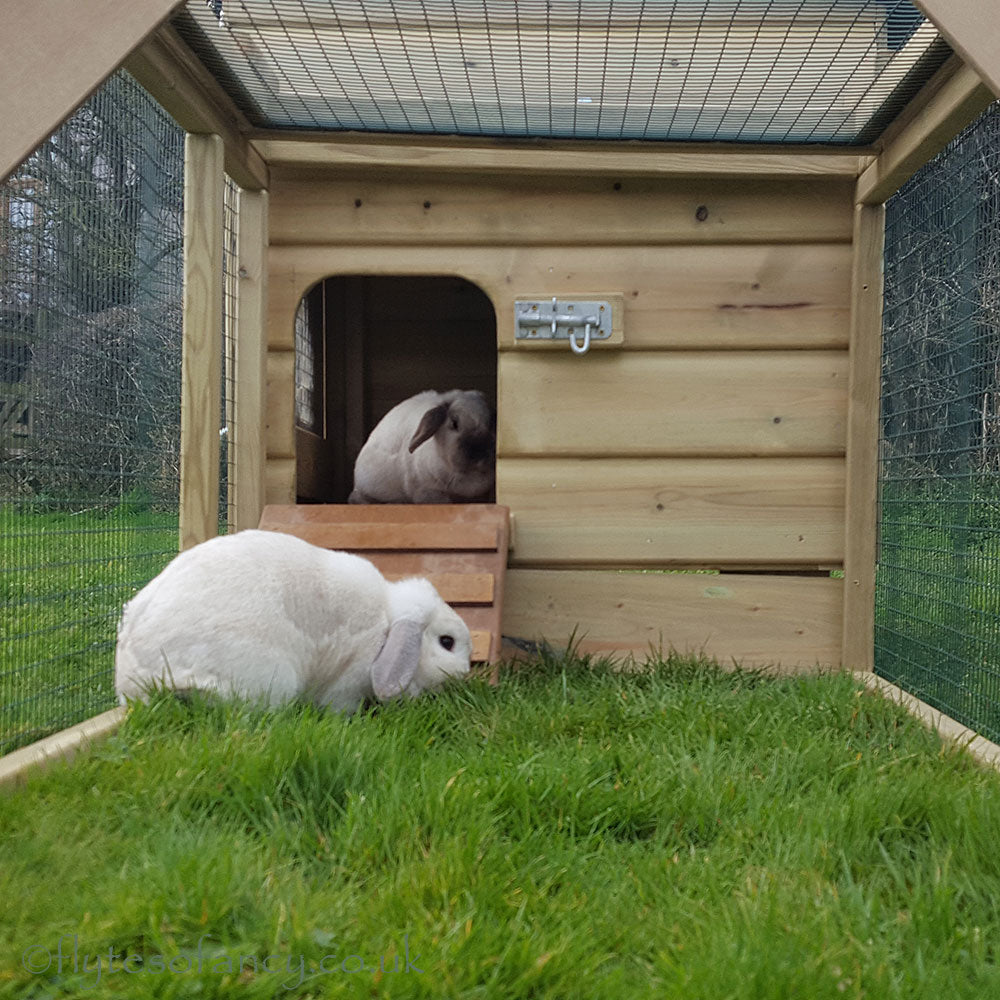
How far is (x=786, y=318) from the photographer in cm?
384

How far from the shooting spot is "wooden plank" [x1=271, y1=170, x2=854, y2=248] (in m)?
3.83

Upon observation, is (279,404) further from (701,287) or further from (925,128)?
(925,128)

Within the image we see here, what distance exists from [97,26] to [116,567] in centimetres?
194

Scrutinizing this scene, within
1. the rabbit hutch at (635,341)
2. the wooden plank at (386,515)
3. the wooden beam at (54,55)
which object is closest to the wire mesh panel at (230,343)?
the rabbit hutch at (635,341)

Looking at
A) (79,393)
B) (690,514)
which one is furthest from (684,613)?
(79,393)

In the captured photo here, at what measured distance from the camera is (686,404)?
3.83 metres

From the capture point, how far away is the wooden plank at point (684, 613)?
149 inches

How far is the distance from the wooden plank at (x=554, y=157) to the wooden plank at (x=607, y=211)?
8cm

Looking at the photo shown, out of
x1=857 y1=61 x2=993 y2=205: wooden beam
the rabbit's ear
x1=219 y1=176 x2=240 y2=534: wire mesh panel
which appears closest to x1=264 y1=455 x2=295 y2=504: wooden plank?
x1=219 y1=176 x2=240 y2=534: wire mesh panel

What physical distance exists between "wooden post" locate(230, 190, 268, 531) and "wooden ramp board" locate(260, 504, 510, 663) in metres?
0.14

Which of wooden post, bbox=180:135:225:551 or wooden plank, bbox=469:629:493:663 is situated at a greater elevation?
wooden post, bbox=180:135:225:551

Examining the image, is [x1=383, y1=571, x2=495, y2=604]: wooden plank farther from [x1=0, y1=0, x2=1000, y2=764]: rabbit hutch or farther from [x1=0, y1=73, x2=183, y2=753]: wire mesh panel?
[x1=0, y1=73, x2=183, y2=753]: wire mesh panel

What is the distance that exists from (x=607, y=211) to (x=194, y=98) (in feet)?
4.82

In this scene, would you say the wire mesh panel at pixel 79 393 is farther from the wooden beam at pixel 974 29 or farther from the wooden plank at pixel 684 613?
the wooden beam at pixel 974 29
